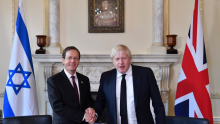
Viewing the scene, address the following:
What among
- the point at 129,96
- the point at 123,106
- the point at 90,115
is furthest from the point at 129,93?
the point at 90,115

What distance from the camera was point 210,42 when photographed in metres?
4.11

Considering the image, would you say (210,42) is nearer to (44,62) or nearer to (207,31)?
(207,31)

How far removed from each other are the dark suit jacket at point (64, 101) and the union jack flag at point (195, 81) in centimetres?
192

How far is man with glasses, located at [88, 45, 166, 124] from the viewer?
190cm

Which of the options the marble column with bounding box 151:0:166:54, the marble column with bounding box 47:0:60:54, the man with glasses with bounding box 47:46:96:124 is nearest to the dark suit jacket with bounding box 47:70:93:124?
the man with glasses with bounding box 47:46:96:124

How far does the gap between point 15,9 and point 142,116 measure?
3443mm

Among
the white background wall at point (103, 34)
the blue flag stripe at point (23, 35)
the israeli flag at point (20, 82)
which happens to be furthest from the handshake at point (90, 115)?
the white background wall at point (103, 34)

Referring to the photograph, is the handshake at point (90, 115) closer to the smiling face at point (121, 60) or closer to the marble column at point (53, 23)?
the smiling face at point (121, 60)

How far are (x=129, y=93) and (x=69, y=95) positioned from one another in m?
0.56

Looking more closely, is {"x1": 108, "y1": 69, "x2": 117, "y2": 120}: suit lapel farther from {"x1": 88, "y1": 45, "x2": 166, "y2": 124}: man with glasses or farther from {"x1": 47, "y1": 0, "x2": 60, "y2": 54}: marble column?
{"x1": 47, "y1": 0, "x2": 60, "y2": 54}: marble column

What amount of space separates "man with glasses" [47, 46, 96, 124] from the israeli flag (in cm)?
151

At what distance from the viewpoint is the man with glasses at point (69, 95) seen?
1.96 m

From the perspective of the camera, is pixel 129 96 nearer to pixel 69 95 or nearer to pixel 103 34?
pixel 69 95

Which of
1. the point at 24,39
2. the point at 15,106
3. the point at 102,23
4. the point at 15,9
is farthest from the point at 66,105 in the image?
the point at 15,9
